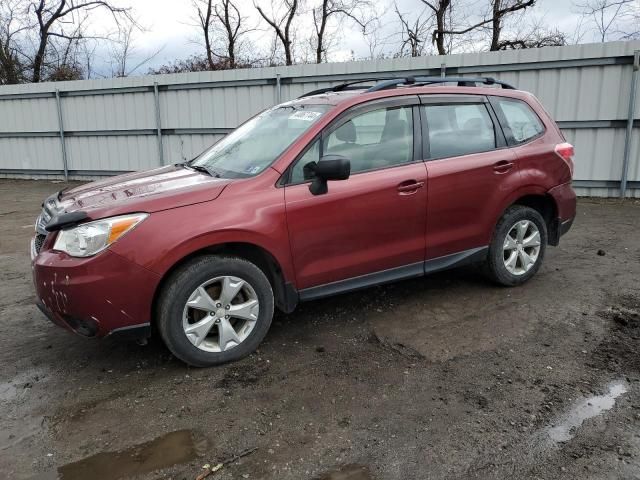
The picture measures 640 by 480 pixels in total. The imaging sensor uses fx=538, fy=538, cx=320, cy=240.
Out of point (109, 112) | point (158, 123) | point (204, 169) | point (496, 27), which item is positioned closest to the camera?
point (204, 169)

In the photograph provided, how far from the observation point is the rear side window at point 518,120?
15.5 ft

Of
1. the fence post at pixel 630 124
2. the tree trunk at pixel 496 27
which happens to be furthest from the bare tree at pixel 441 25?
the fence post at pixel 630 124

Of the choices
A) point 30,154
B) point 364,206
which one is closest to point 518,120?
point 364,206

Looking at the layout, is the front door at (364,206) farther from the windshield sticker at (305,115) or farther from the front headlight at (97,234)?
the front headlight at (97,234)

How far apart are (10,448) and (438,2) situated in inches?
800

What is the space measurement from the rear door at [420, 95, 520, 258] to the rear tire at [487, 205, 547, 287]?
16 centimetres

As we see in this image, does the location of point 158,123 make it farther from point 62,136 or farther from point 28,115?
point 28,115

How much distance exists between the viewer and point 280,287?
372 cm

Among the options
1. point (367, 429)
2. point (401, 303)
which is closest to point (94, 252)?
point (367, 429)

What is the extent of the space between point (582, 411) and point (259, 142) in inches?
111

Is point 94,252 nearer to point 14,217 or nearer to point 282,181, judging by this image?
point 282,181

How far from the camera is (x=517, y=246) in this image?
4.83 meters

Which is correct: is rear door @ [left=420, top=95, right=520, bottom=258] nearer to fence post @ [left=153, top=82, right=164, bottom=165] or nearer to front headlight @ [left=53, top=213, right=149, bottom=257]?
front headlight @ [left=53, top=213, right=149, bottom=257]

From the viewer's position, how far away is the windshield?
385cm
